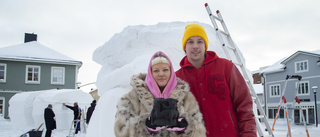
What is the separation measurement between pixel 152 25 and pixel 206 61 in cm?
252

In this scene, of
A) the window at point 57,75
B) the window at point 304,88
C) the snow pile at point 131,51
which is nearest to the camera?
the snow pile at point 131,51

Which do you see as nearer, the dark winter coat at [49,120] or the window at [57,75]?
the dark winter coat at [49,120]

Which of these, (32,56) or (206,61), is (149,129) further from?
(32,56)

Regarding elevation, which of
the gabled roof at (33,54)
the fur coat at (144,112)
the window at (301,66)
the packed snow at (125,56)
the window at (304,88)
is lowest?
the window at (304,88)

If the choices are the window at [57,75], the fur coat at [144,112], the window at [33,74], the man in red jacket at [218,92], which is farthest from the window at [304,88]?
the fur coat at [144,112]

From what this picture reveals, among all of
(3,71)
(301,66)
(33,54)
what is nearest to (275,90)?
(301,66)

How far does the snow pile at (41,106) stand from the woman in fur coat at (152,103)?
12544 mm

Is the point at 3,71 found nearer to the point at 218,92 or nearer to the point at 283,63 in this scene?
the point at 218,92

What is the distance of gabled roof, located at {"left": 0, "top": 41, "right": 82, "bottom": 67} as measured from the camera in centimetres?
2330

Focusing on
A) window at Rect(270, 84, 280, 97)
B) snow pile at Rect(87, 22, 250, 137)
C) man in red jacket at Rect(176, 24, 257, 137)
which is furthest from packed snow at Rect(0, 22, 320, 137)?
window at Rect(270, 84, 280, 97)

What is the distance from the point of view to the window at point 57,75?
24281 mm

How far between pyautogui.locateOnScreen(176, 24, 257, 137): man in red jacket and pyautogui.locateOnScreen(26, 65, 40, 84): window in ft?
78.7

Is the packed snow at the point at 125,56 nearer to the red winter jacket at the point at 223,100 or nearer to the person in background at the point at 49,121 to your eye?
the red winter jacket at the point at 223,100

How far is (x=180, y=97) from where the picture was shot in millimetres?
2102
